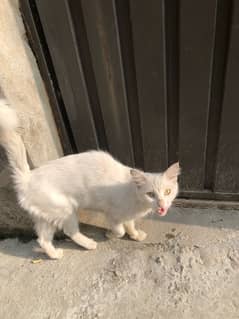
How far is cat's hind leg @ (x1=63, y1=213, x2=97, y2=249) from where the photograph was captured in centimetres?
201

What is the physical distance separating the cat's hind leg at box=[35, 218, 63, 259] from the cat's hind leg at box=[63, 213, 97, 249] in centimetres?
9

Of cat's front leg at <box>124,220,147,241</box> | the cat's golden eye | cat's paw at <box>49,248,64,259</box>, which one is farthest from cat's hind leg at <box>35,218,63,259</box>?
the cat's golden eye

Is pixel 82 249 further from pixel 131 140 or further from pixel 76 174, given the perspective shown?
pixel 131 140

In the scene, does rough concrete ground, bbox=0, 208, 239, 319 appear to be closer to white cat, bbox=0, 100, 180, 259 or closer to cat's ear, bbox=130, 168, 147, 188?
white cat, bbox=0, 100, 180, 259

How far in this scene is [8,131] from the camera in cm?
163

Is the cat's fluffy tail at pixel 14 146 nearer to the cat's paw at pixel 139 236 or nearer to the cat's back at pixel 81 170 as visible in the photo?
the cat's back at pixel 81 170

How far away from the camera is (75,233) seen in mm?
2096

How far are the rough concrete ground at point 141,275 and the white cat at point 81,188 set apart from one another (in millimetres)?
300

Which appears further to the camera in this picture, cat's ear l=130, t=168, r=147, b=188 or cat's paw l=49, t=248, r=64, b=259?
cat's paw l=49, t=248, r=64, b=259

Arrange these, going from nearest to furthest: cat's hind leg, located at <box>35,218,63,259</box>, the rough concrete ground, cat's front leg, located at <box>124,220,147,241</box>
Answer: the rough concrete ground, cat's hind leg, located at <box>35,218,63,259</box>, cat's front leg, located at <box>124,220,147,241</box>

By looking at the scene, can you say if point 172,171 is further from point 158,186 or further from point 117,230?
point 117,230

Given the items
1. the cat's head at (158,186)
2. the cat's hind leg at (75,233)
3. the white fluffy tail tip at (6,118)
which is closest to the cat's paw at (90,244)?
the cat's hind leg at (75,233)

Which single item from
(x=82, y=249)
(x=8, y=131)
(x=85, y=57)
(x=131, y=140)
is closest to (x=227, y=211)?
(x=131, y=140)

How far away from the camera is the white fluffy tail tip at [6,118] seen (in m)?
1.53
